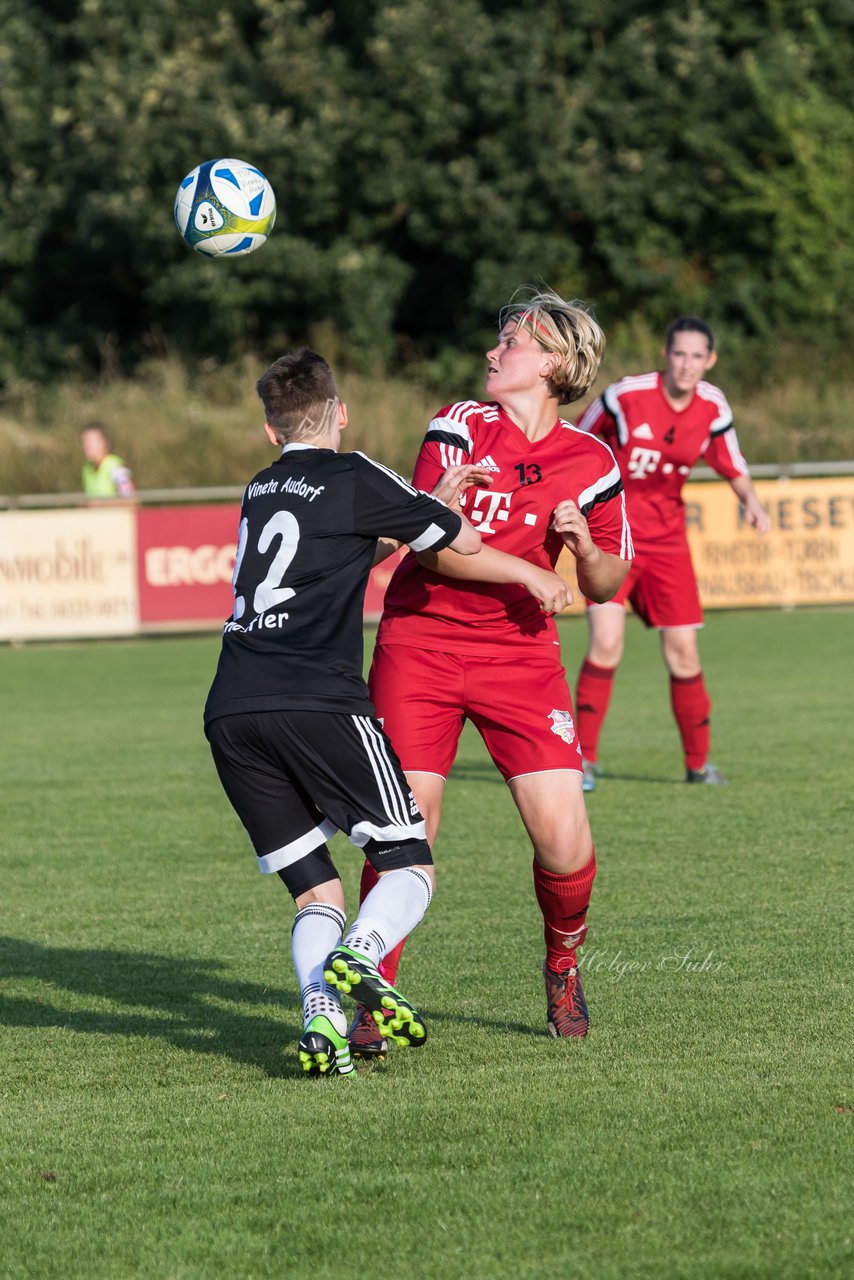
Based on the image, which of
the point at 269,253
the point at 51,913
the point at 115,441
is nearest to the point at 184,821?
the point at 51,913

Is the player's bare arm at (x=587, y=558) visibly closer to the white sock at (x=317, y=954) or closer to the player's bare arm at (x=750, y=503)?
the white sock at (x=317, y=954)

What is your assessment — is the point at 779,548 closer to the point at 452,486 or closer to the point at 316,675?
the point at 452,486

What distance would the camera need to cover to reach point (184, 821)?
8883mm

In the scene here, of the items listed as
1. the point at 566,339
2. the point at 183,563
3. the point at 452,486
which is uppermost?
the point at 566,339

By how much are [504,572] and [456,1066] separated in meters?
1.30

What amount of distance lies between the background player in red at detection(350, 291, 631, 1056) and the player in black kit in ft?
1.08

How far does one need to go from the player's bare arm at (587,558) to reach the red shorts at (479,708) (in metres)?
0.27

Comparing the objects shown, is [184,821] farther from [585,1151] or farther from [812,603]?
[812,603]

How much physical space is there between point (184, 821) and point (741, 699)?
562cm

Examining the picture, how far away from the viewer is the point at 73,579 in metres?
18.6

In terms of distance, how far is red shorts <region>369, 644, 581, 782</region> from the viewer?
192 inches

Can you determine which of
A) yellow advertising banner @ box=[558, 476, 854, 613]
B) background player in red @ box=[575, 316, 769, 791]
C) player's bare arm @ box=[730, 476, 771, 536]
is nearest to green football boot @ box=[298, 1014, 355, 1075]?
background player in red @ box=[575, 316, 769, 791]

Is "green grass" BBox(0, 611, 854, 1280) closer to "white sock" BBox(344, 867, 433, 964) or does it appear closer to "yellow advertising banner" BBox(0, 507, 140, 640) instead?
"white sock" BBox(344, 867, 433, 964)

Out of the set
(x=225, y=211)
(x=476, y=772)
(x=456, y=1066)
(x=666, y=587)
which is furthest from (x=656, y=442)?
(x=456, y=1066)
